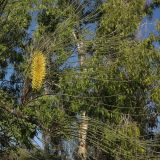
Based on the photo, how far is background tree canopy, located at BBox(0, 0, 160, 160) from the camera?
5.58 m

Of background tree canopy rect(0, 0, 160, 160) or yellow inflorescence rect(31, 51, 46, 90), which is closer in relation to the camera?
yellow inflorescence rect(31, 51, 46, 90)

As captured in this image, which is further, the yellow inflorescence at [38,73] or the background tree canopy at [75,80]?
the background tree canopy at [75,80]

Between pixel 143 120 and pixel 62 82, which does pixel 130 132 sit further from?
pixel 62 82

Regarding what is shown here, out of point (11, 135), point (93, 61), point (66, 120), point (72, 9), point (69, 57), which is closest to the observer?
point (66, 120)

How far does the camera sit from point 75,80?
795cm

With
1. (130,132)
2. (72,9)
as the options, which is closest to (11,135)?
(72,9)

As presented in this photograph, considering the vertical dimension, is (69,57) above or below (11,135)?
above

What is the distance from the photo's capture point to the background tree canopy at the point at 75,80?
18.3 ft

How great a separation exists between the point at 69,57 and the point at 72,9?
121 cm

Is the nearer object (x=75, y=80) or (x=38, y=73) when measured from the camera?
(x=38, y=73)

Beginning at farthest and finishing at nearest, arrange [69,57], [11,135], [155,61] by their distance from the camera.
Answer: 1. [155,61]
2. [69,57]
3. [11,135]

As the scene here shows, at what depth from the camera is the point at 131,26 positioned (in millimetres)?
12344

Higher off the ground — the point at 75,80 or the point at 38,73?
the point at 75,80

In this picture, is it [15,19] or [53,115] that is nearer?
[53,115]
